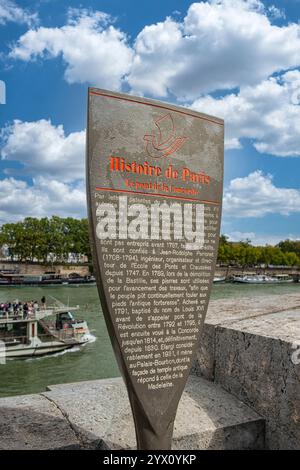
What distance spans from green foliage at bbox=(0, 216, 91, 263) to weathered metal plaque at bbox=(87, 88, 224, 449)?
3069 inches

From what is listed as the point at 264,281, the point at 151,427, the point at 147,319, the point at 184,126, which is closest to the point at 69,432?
the point at 151,427

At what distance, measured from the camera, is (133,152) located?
2.89m

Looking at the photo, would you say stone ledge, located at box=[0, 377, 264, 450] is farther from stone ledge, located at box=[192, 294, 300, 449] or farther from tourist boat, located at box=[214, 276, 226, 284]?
tourist boat, located at box=[214, 276, 226, 284]

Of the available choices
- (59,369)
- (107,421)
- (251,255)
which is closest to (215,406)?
(107,421)

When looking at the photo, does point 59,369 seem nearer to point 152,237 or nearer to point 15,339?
point 15,339

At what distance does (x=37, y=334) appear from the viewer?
77.4 feet

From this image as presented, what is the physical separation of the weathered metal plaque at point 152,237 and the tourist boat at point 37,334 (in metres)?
19.9

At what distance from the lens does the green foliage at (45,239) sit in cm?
7975

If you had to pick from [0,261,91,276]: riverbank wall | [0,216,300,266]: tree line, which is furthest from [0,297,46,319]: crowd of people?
[0,216,300,266]: tree line

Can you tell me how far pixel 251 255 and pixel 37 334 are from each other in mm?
80912

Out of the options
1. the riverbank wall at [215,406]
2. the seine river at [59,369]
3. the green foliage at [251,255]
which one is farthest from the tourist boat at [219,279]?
the riverbank wall at [215,406]

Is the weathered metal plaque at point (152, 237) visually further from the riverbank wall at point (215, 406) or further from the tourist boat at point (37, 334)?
the tourist boat at point (37, 334)

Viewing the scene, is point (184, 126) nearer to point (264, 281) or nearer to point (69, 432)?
point (69, 432)

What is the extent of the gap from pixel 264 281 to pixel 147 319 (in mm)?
78733
